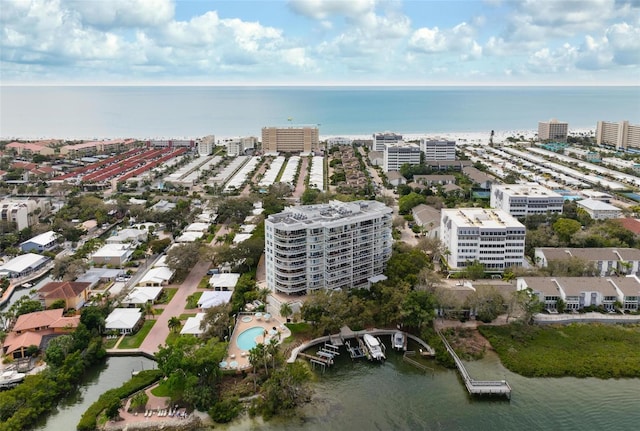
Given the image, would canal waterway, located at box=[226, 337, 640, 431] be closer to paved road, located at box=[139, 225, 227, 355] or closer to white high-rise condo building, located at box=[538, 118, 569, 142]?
paved road, located at box=[139, 225, 227, 355]

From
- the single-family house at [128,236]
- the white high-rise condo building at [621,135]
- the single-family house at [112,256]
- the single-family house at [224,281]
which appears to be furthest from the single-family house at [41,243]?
the white high-rise condo building at [621,135]

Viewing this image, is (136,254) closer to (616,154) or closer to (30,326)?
(30,326)

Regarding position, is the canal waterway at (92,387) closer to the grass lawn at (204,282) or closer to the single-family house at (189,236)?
the grass lawn at (204,282)

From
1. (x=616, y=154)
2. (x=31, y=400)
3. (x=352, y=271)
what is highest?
(x=616, y=154)

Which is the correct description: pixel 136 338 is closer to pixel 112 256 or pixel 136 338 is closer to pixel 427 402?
pixel 112 256

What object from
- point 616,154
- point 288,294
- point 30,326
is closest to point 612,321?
point 288,294
